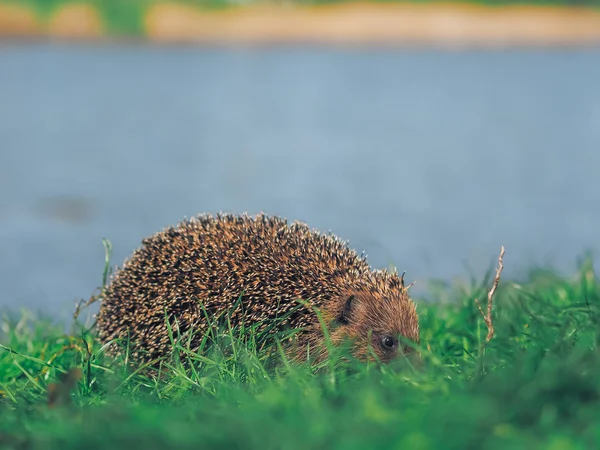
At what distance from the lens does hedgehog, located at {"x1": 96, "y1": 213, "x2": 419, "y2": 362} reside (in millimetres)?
4980

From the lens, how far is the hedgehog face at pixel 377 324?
495cm

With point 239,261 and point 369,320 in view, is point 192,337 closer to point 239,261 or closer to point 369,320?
point 239,261

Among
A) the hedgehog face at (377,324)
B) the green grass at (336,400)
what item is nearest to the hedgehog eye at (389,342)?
the hedgehog face at (377,324)

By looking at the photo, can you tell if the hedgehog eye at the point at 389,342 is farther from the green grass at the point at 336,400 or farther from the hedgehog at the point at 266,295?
the green grass at the point at 336,400

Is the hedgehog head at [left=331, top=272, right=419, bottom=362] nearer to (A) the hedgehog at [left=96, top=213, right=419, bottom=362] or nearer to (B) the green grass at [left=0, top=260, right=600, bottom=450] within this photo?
(A) the hedgehog at [left=96, top=213, right=419, bottom=362]

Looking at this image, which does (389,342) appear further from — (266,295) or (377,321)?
(266,295)

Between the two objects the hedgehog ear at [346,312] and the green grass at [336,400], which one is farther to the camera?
the hedgehog ear at [346,312]

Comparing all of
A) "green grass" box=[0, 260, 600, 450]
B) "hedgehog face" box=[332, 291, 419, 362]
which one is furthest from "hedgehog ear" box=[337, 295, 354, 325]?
"green grass" box=[0, 260, 600, 450]

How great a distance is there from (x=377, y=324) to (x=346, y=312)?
203 mm

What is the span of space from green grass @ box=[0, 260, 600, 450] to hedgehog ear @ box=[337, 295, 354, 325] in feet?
0.79

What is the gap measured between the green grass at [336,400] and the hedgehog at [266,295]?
7.0 inches

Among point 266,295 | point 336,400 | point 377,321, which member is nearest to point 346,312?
point 377,321

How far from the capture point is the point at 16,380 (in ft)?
17.4

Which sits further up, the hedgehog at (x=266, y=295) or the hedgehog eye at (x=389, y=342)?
the hedgehog at (x=266, y=295)
